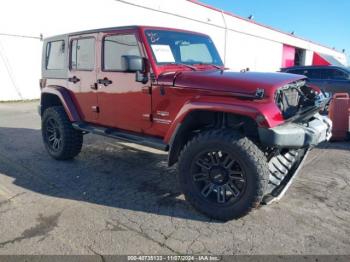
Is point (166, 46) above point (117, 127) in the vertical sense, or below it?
above

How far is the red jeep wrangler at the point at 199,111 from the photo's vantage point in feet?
10.3

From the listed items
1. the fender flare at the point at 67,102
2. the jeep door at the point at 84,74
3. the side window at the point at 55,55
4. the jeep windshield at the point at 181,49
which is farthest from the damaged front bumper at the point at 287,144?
the side window at the point at 55,55

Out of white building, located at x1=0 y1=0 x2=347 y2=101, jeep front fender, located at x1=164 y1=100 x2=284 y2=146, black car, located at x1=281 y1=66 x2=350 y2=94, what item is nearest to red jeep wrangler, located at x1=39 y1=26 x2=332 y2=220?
jeep front fender, located at x1=164 y1=100 x2=284 y2=146

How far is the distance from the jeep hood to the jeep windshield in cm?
36

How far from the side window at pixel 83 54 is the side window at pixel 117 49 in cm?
32

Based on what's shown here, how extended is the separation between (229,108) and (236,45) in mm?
23302

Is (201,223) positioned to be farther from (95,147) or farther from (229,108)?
(95,147)

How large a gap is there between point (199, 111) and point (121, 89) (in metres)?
1.30

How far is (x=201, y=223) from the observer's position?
3297 mm

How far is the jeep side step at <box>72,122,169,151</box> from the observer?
3.86 meters

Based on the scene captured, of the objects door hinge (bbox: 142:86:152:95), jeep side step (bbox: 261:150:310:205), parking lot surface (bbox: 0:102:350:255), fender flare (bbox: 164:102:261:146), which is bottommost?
parking lot surface (bbox: 0:102:350:255)

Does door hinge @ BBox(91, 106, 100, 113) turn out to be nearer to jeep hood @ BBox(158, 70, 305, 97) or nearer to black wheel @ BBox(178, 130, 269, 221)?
jeep hood @ BBox(158, 70, 305, 97)

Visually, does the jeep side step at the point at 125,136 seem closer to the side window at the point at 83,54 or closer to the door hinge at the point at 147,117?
the door hinge at the point at 147,117

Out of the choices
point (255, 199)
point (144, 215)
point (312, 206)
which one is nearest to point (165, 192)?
point (144, 215)
